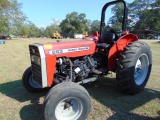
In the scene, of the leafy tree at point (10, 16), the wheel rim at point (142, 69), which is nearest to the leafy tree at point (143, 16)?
the leafy tree at point (10, 16)

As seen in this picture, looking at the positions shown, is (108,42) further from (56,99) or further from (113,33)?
(56,99)

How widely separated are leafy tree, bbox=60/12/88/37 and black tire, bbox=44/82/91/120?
78931 mm

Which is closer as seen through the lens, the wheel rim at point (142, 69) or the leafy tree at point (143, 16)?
the wheel rim at point (142, 69)

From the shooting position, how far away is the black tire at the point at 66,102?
3049 mm

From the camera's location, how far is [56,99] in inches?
121

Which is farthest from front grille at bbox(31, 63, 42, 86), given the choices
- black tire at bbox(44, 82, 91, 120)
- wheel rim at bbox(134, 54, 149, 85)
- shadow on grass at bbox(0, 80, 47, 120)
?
wheel rim at bbox(134, 54, 149, 85)

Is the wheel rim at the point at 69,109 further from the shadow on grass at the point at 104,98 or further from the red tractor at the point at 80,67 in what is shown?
the shadow on grass at the point at 104,98

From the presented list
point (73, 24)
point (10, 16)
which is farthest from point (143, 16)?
point (10, 16)

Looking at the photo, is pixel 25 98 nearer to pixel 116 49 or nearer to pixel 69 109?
pixel 69 109

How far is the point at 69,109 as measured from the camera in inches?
132

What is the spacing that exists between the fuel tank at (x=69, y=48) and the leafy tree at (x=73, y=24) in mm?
77941

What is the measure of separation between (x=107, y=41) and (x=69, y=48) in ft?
4.08

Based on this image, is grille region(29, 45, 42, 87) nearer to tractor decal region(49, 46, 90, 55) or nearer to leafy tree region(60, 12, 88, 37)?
tractor decal region(49, 46, 90, 55)

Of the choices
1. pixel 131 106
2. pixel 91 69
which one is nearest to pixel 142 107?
pixel 131 106
